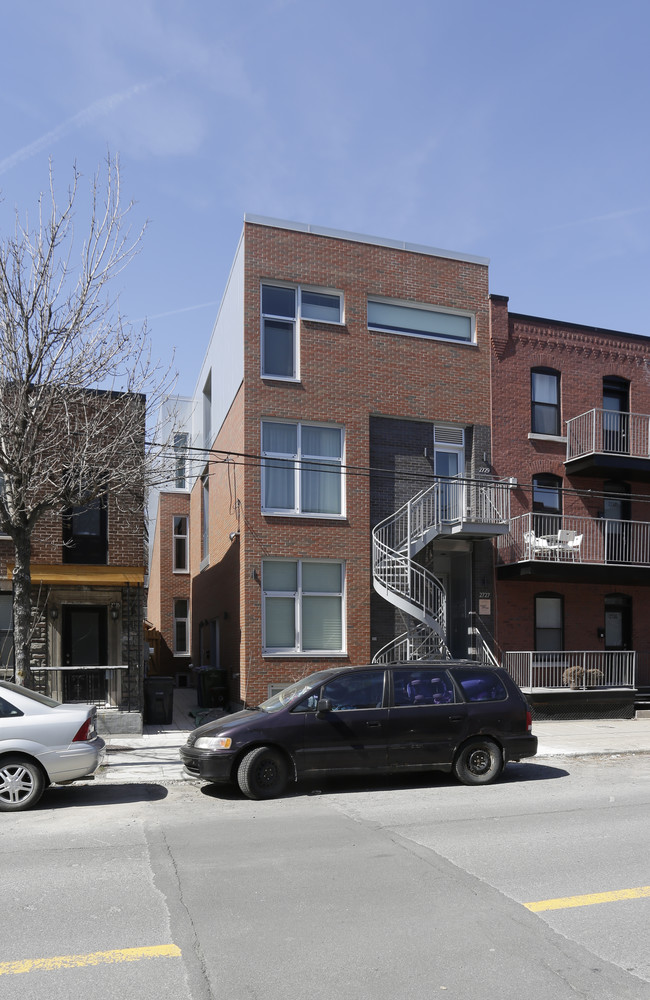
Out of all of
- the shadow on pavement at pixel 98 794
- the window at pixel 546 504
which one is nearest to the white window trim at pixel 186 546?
the window at pixel 546 504

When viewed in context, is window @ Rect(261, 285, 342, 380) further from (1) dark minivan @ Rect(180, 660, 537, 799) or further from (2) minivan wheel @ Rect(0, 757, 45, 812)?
(2) minivan wheel @ Rect(0, 757, 45, 812)

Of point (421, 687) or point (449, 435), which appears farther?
point (449, 435)

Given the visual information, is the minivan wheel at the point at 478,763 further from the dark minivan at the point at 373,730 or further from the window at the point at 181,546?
the window at the point at 181,546

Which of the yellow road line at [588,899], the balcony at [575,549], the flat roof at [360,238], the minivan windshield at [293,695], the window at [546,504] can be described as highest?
the flat roof at [360,238]

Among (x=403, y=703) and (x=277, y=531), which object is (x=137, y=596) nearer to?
(x=277, y=531)

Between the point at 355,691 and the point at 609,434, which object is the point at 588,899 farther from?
the point at 609,434

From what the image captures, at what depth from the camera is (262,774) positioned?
10070 millimetres

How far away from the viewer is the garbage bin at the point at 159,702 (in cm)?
1697

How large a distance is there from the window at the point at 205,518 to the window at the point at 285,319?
6556 millimetres

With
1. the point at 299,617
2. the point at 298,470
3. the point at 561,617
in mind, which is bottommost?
the point at 561,617

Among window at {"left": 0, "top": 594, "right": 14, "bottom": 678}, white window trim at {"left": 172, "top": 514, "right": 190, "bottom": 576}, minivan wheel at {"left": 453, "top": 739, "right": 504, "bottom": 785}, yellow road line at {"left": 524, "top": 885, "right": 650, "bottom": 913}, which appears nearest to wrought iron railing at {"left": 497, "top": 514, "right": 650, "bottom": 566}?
minivan wheel at {"left": 453, "top": 739, "right": 504, "bottom": 785}

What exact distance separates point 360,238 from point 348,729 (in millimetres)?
12705

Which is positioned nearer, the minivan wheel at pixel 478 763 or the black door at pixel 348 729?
the black door at pixel 348 729

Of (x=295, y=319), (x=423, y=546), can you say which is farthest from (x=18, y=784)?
(x=295, y=319)
